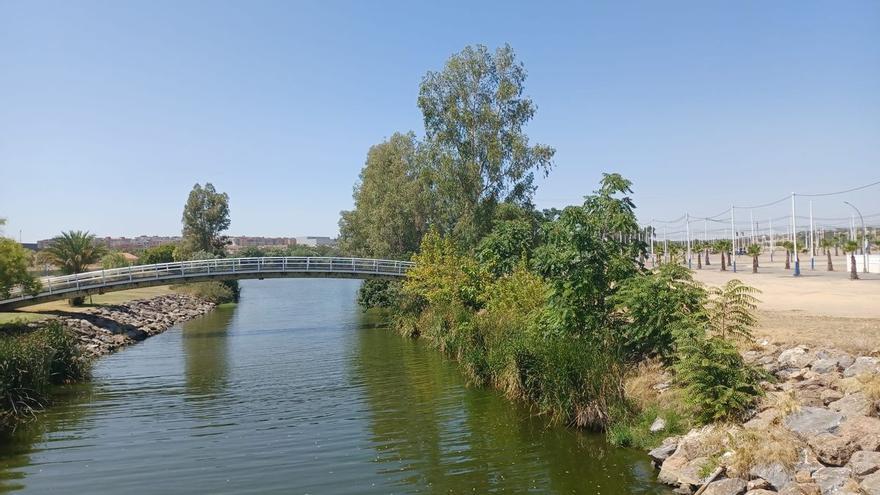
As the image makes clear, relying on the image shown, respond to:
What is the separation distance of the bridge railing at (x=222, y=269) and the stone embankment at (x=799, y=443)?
2979 cm

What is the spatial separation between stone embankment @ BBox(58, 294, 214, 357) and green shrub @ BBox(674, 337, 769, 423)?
24.5 m

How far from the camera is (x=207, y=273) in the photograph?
40531mm

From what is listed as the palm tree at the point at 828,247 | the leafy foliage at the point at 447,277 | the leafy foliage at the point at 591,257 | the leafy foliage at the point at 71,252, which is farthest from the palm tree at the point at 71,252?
the palm tree at the point at 828,247

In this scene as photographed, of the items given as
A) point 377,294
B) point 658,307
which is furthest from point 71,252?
point 658,307

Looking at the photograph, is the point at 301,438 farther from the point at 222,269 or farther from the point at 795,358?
the point at 222,269

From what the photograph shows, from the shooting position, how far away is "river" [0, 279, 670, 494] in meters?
12.7

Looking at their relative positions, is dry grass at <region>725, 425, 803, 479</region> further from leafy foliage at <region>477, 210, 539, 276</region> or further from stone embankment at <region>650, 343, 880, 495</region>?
leafy foliage at <region>477, 210, 539, 276</region>

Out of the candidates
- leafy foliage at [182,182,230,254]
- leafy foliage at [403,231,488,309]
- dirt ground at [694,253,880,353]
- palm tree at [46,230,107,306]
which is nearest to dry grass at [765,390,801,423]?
dirt ground at [694,253,880,353]

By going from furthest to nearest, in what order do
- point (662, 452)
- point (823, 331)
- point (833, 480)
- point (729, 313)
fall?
point (823, 331)
point (729, 313)
point (662, 452)
point (833, 480)

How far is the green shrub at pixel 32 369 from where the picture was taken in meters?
17.9

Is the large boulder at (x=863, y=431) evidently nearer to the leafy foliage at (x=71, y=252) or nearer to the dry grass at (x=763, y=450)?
the dry grass at (x=763, y=450)

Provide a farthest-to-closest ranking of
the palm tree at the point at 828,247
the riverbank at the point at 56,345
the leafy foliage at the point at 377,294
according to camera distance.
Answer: the palm tree at the point at 828,247 < the leafy foliage at the point at 377,294 < the riverbank at the point at 56,345

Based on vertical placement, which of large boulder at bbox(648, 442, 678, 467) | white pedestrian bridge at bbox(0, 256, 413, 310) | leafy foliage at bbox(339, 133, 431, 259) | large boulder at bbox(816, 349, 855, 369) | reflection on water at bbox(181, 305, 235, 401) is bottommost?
reflection on water at bbox(181, 305, 235, 401)

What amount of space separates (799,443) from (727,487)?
171 centimetres
